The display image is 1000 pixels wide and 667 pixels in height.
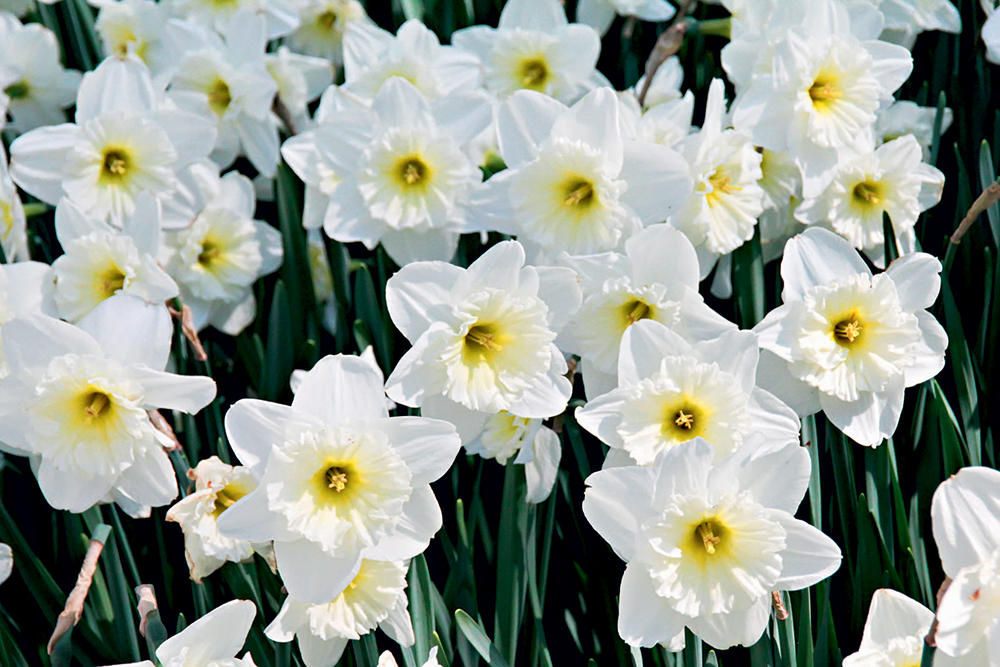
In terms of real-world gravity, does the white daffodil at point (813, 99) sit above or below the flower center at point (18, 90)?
above

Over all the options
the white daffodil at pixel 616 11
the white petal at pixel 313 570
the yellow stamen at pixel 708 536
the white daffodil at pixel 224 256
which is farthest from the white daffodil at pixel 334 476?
the white daffodil at pixel 616 11

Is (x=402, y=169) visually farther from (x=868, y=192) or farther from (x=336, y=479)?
(x=868, y=192)

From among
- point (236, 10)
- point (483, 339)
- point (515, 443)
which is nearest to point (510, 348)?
point (483, 339)

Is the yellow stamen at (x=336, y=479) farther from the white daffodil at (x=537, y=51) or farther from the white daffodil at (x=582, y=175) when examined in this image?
the white daffodil at (x=537, y=51)

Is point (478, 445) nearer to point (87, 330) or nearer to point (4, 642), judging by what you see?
point (87, 330)

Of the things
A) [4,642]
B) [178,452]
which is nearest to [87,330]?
[178,452]

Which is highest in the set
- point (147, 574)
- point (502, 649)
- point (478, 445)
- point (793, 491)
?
point (793, 491)
